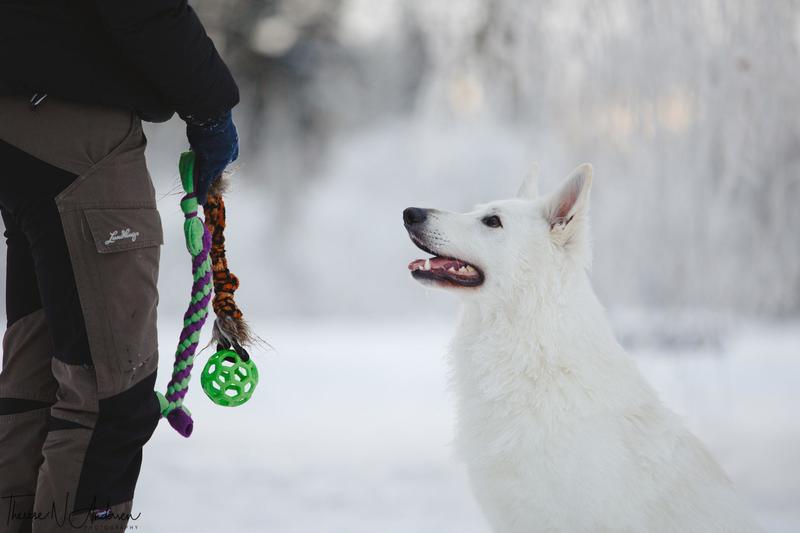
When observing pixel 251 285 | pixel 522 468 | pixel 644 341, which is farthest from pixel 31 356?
pixel 251 285

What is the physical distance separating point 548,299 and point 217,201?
86 centimetres

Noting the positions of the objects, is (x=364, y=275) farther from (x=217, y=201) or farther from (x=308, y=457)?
(x=217, y=201)

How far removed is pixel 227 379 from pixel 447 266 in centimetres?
66

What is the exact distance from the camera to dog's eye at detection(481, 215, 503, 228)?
73.6 inches

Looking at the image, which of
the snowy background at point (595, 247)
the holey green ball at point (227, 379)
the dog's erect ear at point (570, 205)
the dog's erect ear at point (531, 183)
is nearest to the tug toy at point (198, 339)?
the holey green ball at point (227, 379)

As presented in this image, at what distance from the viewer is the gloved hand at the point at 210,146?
141 centimetres

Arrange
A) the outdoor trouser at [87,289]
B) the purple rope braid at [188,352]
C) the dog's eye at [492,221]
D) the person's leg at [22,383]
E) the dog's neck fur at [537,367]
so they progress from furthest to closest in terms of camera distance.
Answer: the dog's eye at [492,221] < the dog's neck fur at [537,367] < the purple rope braid at [188,352] < the person's leg at [22,383] < the outdoor trouser at [87,289]

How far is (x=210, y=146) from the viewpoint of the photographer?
1438mm

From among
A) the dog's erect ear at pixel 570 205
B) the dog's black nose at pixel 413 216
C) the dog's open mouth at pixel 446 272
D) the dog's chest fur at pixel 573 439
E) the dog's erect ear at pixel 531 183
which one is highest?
the dog's erect ear at pixel 531 183

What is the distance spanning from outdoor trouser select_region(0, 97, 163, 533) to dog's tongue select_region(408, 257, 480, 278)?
745mm

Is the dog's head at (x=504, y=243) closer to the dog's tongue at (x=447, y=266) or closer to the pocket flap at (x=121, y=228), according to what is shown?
the dog's tongue at (x=447, y=266)

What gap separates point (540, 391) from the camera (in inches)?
66.5

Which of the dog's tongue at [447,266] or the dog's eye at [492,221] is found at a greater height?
the dog's eye at [492,221]

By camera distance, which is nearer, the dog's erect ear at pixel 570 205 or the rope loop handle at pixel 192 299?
the rope loop handle at pixel 192 299
